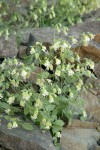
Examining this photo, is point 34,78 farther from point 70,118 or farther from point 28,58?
point 70,118

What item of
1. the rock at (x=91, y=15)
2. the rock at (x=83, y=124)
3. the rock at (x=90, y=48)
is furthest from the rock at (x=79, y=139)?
the rock at (x=91, y=15)

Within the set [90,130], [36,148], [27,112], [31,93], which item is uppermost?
[31,93]

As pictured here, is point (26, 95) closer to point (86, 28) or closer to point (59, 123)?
point (59, 123)

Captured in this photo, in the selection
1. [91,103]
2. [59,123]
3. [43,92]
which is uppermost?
[43,92]

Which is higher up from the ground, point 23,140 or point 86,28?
point 86,28

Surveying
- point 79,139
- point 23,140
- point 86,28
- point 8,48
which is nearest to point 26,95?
point 23,140

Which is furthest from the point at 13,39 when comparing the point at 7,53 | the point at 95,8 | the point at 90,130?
the point at 95,8

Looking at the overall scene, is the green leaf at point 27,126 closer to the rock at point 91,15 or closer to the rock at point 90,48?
the rock at point 90,48
